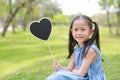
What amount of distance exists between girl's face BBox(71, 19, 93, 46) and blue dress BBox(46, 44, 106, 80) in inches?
5.4

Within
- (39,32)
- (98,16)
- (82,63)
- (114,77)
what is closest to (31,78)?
(114,77)

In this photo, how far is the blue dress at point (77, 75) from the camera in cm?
418

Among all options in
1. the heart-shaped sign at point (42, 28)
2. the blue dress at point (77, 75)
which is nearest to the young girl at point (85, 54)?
the blue dress at point (77, 75)

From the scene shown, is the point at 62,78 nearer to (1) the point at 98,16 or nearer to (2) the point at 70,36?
(2) the point at 70,36

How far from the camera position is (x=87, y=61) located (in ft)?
14.4

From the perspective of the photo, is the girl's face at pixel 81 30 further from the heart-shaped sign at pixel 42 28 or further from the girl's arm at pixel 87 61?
the heart-shaped sign at pixel 42 28

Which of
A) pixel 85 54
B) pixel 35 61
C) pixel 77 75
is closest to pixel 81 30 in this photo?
pixel 85 54

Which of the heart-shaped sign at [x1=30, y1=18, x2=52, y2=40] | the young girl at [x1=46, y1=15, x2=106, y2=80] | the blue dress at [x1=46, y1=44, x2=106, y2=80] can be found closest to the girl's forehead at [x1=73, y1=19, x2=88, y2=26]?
the young girl at [x1=46, y1=15, x2=106, y2=80]

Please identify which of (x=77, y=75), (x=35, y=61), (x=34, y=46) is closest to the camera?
(x=77, y=75)

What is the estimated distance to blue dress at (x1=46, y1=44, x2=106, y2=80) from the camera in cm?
418

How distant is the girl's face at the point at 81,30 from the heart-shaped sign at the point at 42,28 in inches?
18.5

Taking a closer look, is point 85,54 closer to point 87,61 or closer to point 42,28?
point 87,61

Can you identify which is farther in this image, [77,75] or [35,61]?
[35,61]

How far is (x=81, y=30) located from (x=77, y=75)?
0.60m
